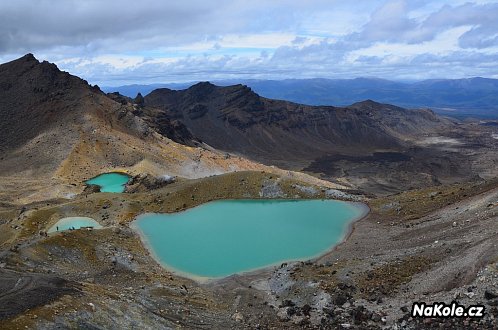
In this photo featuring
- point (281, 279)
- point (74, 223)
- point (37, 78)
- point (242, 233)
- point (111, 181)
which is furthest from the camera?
point (37, 78)

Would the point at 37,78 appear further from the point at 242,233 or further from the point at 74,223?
the point at 242,233

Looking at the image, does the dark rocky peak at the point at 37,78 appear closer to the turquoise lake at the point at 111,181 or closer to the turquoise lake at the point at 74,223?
the turquoise lake at the point at 111,181

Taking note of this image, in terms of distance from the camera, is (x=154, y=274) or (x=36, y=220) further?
(x=36, y=220)

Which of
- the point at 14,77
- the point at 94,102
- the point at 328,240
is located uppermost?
the point at 14,77

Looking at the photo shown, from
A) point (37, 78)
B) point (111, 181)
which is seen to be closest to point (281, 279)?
point (111, 181)

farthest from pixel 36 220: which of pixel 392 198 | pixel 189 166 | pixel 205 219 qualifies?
pixel 189 166

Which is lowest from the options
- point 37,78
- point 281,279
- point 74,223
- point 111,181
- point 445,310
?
point 281,279

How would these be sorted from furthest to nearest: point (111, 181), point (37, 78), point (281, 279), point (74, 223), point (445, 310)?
point (37, 78), point (111, 181), point (74, 223), point (281, 279), point (445, 310)

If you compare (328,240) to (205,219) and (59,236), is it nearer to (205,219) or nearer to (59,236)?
(205,219)
